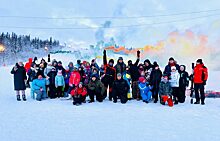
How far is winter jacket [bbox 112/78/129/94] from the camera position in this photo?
10758 millimetres

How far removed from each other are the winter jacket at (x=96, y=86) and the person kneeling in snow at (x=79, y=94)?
1.26 ft

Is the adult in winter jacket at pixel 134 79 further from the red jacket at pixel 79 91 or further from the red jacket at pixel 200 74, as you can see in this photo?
the red jacket at pixel 200 74

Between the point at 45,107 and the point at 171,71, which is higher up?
the point at 171,71

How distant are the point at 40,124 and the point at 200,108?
5506 millimetres

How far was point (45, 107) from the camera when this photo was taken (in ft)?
30.7

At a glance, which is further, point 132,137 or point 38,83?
point 38,83

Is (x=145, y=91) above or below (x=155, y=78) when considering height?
below

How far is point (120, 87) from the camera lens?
10812 mm

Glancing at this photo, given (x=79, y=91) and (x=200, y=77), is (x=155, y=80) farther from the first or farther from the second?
(x=79, y=91)

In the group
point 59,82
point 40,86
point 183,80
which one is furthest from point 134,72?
point 40,86

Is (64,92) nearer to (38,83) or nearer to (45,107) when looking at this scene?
(38,83)

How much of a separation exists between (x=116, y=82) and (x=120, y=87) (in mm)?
266

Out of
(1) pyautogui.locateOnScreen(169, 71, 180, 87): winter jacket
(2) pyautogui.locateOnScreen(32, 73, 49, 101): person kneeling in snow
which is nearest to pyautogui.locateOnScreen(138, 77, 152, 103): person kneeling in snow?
(1) pyautogui.locateOnScreen(169, 71, 180, 87): winter jacket

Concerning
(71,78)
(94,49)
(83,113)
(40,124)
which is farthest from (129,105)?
(94,49)
